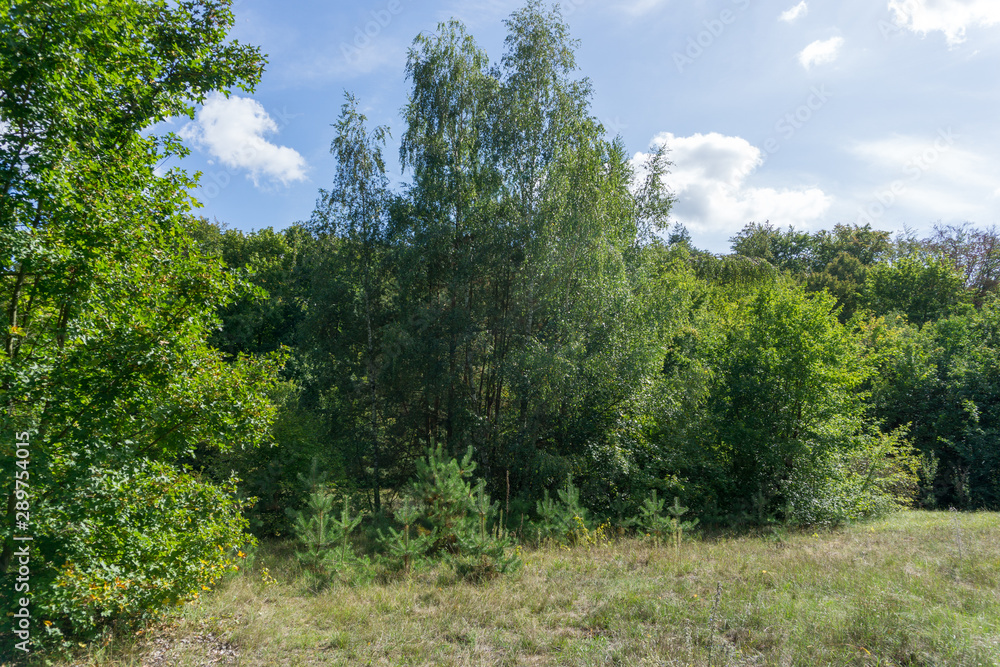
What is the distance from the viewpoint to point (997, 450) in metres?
14.8

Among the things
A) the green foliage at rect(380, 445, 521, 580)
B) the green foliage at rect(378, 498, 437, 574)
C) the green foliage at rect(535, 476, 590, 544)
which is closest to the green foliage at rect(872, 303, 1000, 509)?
the green foliage at rect(535, 476, 590, 544)

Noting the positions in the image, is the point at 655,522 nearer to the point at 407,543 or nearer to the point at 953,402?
the point at 407,543

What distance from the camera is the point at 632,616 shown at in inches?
217

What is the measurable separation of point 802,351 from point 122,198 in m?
12.2

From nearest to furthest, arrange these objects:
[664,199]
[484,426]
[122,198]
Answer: [122,198] → [484,426] → [664,199]

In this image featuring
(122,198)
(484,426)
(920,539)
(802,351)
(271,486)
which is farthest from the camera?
(484,426)

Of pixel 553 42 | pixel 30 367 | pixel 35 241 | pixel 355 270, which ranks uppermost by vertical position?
pixel 553 42

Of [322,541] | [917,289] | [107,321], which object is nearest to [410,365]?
[322,541]

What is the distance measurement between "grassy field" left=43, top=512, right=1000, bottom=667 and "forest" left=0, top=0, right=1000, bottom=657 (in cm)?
68

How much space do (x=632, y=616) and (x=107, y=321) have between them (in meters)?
6.11

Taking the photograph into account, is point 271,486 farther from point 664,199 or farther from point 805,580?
point 664,199

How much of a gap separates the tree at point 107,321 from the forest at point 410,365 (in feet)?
0.09

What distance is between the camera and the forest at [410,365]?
14.9ft

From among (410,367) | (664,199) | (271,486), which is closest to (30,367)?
(271,486)
